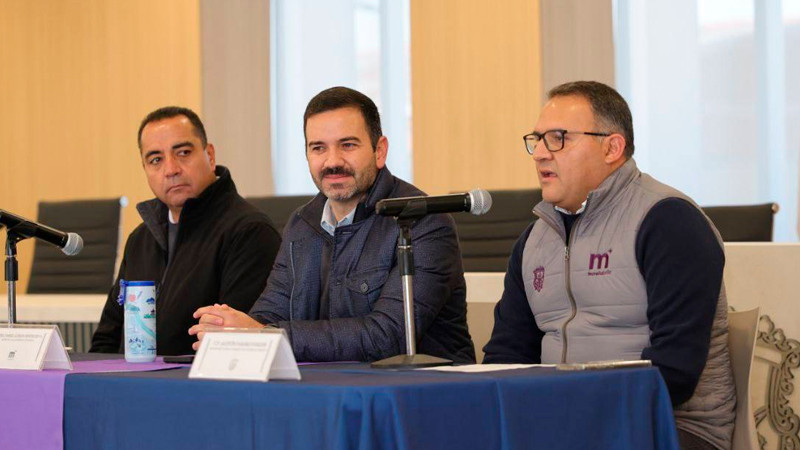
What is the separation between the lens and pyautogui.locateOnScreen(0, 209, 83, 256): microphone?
2525 mm

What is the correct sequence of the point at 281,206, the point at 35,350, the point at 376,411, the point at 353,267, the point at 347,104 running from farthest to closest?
the point at 281,206, the point at 347,104, the point at 353,267, the point at 35,350, the point at 376,411

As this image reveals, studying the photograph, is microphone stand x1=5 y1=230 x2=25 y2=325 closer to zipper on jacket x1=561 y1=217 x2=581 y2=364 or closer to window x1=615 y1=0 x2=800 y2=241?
zipper on jacket x1=561 y1=217 x2=581 y2=364

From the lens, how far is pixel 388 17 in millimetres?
6195

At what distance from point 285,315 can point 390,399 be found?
1165 millimetres

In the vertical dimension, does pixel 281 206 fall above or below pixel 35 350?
above

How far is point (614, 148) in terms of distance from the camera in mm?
2393

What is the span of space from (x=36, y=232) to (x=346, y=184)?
0.72m

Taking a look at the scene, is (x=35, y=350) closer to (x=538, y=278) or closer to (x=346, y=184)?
(x=346, y=184)

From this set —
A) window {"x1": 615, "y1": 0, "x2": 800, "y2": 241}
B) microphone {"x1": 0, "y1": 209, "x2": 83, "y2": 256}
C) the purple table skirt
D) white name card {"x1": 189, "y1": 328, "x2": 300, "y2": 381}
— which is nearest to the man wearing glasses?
white name card {"x1": 189, "y1": 328, "x2": 300, "y2": 381}

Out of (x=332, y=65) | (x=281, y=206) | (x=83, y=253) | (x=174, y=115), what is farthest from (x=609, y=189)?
(x=332, y=65)

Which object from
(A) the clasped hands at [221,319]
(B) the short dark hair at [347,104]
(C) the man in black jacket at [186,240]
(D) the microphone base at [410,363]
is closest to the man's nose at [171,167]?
(C) the man in black jacket at [186,240]

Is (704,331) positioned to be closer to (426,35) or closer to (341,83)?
(426,35)

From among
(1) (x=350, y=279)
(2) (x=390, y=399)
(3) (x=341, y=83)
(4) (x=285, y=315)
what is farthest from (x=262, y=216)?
(3) (x=341, y=83)

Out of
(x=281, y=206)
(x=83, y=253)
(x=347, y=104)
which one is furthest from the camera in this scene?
(x=83, y=253)
